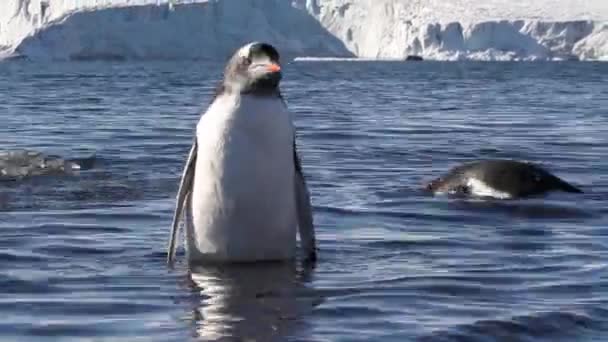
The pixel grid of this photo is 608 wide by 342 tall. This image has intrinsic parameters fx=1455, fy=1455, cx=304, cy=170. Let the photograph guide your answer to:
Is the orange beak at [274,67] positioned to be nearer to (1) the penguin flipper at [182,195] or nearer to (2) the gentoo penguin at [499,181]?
(1) the penguin flipper at [182,195]

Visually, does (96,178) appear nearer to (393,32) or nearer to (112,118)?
(112,118)

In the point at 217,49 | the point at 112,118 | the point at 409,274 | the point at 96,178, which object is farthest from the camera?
the point at 217,49

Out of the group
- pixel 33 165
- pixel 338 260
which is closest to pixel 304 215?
pixel 338 260

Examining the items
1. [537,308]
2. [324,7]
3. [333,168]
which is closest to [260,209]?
[537,308]

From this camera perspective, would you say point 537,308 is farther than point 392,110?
No

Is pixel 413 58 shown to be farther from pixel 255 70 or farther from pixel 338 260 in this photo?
pixel 255 70

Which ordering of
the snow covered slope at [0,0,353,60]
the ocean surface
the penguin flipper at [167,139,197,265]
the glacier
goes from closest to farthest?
the ocean surface
the penguin flipper at [167,139,197,265]
the snow covered slope at [0,0,353,60]
the glacier

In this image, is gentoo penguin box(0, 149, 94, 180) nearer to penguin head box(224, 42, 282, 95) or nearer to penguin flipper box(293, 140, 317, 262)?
penguin flipper box(293, 140, 317, 262)

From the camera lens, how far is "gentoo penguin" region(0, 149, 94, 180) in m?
11.2

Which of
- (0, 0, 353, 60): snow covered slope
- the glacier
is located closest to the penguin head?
(0, 0, 353, 60): snow covered slope

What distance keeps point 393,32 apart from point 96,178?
82.1m

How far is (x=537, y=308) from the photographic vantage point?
559cm

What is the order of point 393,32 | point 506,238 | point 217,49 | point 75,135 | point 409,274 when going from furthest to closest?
point 393,32, point 217,49, point 75,135, point 506,238, point 409,274

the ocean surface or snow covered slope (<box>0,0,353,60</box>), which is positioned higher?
the ocean surface
